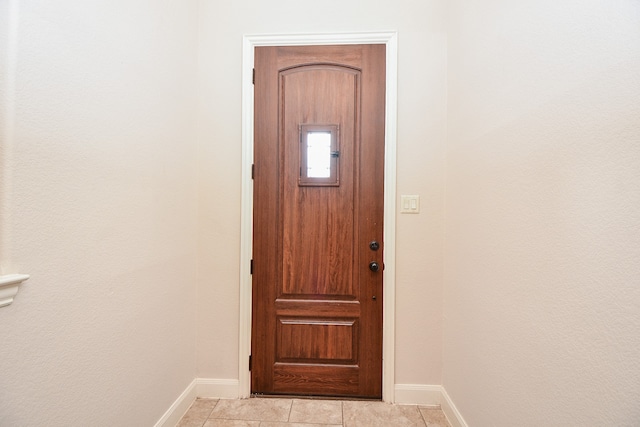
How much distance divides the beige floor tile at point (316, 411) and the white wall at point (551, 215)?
0.73 m

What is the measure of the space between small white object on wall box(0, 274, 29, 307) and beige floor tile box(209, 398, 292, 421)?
4.47 ft

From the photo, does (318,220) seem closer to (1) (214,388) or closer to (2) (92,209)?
(2) (92,209)

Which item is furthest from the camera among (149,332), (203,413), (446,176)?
(446,176)

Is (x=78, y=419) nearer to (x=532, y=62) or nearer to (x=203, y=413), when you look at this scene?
(x=203, y=413)

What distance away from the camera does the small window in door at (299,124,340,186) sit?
6.32 feet

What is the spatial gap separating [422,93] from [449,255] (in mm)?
1063

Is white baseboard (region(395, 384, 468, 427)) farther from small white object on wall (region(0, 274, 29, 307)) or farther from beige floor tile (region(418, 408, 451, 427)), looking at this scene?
small white object on wall (region(0, 274, 29, 307))

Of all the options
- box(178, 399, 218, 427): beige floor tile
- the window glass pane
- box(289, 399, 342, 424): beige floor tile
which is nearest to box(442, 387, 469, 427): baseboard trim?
box(289, 399, 342, 424): beige floor tile

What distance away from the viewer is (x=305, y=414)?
176 centimetres

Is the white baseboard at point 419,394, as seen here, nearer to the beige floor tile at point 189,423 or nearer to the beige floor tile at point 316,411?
the beige floor tile at point 316,411

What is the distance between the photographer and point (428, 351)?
6.24 ft

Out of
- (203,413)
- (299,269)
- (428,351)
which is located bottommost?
(203,413)

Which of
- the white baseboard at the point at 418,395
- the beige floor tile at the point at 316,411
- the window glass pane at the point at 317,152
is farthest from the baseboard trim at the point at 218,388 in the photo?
the window glass pane at the point at 317,152

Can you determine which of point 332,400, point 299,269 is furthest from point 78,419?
point 332,400
